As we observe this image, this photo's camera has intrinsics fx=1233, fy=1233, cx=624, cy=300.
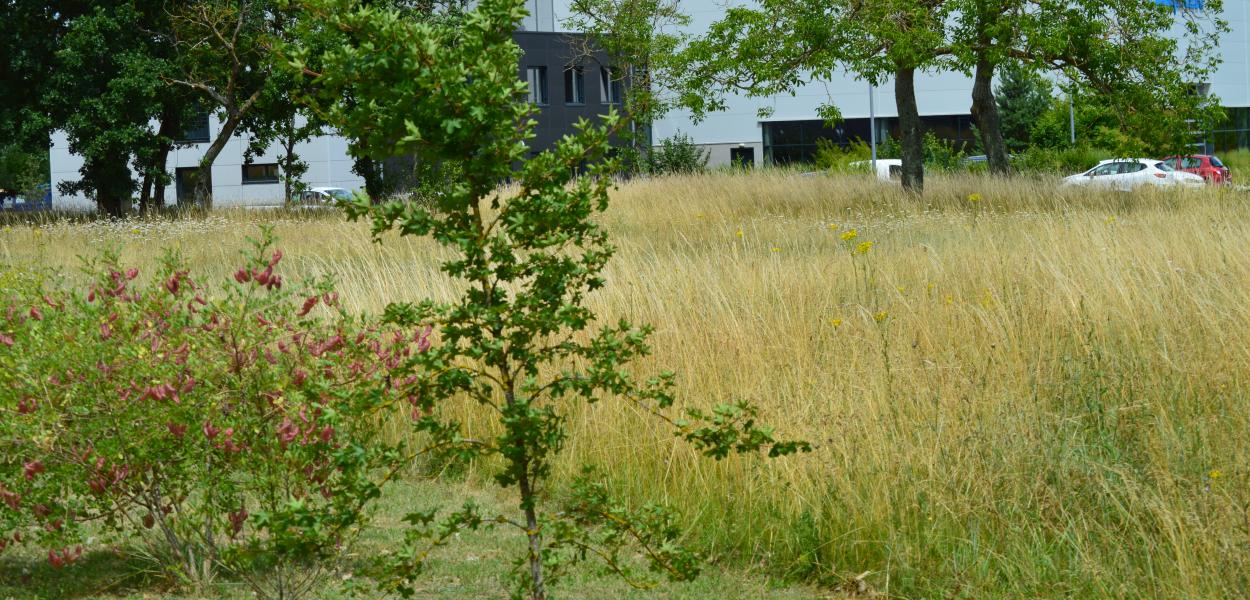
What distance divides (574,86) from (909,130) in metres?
36.0

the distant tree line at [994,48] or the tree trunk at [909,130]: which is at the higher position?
the distant tree line at [994,48]

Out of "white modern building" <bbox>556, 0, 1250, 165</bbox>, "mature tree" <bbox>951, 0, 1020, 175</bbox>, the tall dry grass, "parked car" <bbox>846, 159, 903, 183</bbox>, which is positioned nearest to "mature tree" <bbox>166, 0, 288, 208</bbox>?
"parked car" <bbox>846, 159, 903, 183</bbox>

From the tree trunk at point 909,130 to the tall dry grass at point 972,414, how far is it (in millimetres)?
12097

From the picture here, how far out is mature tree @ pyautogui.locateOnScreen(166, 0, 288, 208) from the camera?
84.0 ft

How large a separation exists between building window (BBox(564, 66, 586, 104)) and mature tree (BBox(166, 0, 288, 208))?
27630 millimetres

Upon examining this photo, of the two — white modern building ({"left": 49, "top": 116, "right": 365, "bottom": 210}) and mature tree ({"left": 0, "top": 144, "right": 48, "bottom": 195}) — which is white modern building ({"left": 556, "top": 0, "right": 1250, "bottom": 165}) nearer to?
white modern building ({"left": 49, "top": 116, "right": 365, "bottom": 210})

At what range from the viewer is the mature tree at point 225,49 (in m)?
25.6

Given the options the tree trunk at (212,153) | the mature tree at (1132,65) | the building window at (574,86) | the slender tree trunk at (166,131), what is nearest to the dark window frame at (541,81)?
the building window at (574,86)

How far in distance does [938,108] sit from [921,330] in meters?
52.0

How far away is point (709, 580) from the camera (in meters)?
4.26

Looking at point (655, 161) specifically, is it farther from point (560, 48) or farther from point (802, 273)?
point (802, 273)

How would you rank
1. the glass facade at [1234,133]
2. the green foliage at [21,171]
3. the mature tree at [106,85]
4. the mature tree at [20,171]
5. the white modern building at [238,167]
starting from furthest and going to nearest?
the glass facade at [1234,133], the white modern building at [238,167], the mature tree at [20,171], the green foliage at [21,171], the mature tree at [106,85]

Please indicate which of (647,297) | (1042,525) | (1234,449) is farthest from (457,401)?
(1234,449)

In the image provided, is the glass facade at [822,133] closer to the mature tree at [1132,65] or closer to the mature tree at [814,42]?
the mature tree at [1132,65]
